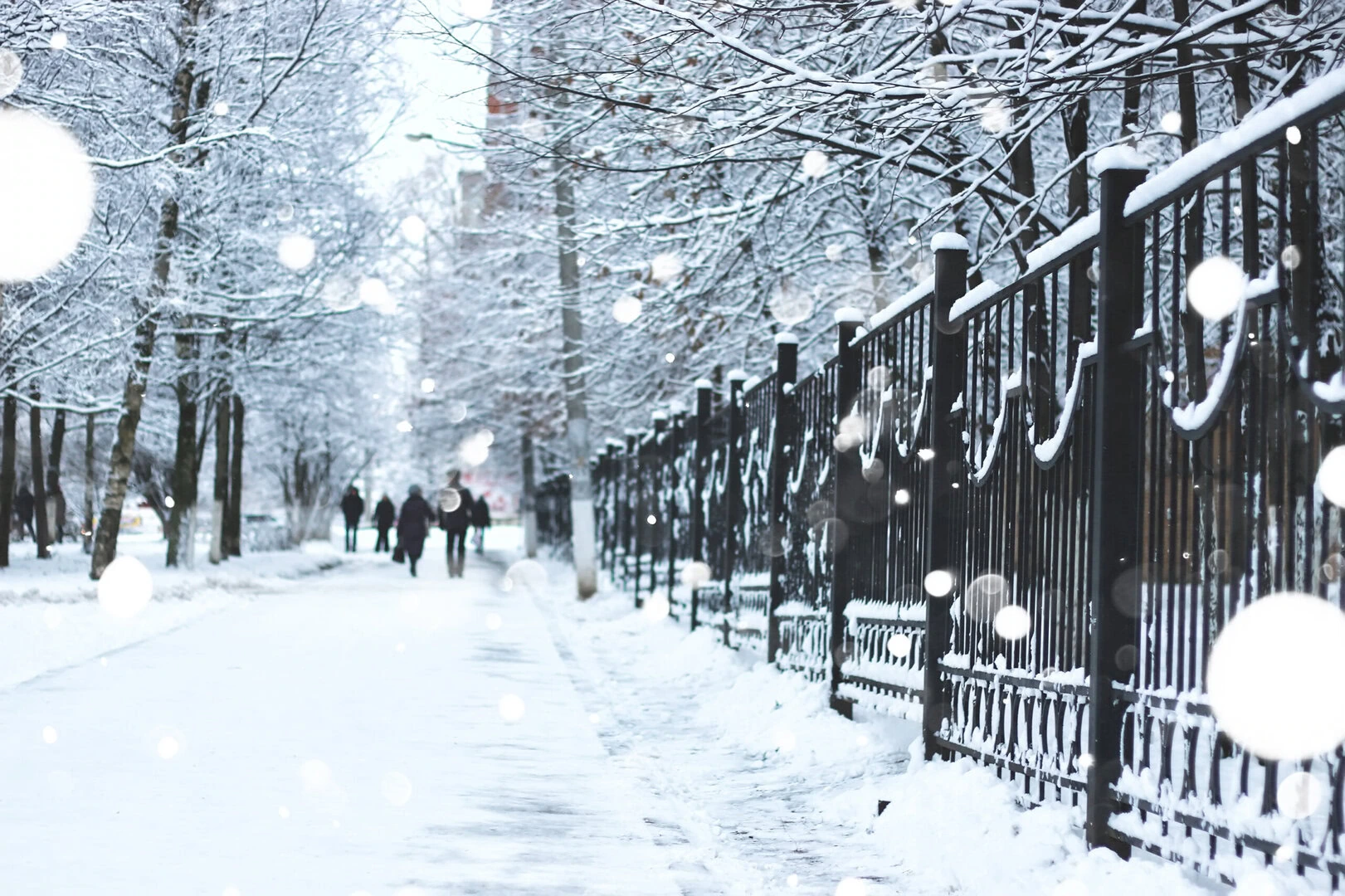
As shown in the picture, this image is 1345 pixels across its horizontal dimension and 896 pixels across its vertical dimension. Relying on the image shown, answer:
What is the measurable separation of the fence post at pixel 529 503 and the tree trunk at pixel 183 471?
16853 millimetres

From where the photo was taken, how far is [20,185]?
15562 mm

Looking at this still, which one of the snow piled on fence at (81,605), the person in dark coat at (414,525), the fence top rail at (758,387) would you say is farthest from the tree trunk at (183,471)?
the fence top rail at (758,387)

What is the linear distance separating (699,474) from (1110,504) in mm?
10021

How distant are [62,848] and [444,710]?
4.12 metres

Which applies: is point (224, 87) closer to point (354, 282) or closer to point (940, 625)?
point (354, 282)

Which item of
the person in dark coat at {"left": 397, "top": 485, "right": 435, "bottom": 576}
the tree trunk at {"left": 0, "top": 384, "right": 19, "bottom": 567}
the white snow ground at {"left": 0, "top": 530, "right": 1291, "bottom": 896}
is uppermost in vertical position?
the tree trunk at {"left": 0, "top": 384, "right": 19, "bottom": 567}

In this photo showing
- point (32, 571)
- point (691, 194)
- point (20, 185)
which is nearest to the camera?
point (691, 194)

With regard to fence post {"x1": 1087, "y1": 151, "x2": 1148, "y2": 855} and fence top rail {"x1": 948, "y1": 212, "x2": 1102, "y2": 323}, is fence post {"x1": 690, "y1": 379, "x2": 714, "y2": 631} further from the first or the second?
fence post {"x1": 1087, "y1": 151, "x2": 1148, "y2": 855}

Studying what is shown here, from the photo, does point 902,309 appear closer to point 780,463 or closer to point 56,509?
point 780,463

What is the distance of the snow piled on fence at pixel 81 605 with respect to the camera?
11383mm

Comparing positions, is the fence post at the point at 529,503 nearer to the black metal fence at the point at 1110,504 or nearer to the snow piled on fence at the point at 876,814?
the snow piled on fence at the point at 876,814

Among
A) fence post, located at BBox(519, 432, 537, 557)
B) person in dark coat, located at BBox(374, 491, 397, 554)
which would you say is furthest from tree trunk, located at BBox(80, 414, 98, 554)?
fence post, located at BBox(519, 432, 537, 557)

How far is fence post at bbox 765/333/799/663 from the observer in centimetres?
1045

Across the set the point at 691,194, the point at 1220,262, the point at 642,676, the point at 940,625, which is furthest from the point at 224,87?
the point at 1220,262
